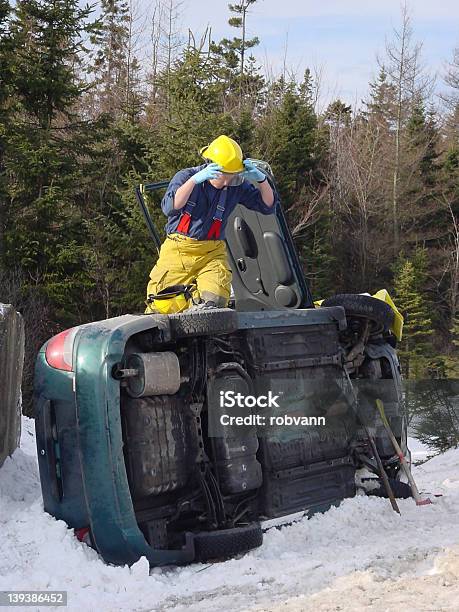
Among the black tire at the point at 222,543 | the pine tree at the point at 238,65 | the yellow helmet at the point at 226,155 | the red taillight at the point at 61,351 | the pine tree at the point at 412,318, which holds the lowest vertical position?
the pine tree at the point at 412,318

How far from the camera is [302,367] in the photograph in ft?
15.5

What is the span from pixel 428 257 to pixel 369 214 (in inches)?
129

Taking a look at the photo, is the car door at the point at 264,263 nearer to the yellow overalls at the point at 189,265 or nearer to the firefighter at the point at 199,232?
the firefighter at the point at 199,232

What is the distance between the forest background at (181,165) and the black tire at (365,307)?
36.6 ft

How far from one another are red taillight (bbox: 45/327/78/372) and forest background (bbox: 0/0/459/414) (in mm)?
11631

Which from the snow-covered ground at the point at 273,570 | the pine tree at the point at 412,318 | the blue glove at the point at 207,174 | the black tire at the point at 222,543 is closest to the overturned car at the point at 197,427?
the black tire at the point at 222,543

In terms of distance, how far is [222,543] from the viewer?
12.9 ft

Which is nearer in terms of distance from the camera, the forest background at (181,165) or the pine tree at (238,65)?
the forest background at (181,165)

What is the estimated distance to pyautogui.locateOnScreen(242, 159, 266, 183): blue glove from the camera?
206 inches

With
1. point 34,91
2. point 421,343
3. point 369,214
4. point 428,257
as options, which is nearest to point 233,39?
point 369,214

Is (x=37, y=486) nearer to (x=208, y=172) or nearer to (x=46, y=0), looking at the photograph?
(x=208, y=172)

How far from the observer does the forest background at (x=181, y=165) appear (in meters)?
20.2

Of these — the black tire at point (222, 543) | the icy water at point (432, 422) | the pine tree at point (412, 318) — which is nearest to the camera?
the black tire at point (222, 543)

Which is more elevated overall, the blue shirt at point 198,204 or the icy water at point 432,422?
the blue shirt at point 198,204
